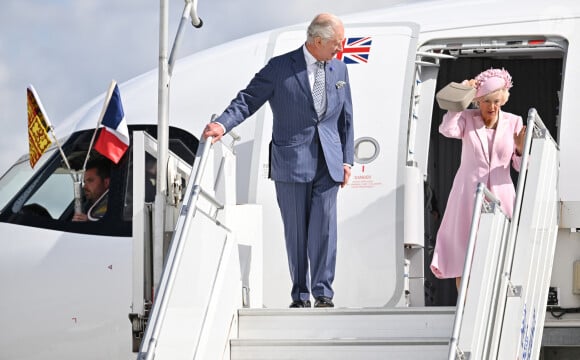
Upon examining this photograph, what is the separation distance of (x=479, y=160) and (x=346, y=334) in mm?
1542

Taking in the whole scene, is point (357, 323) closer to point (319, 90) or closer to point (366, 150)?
point (319, 90)

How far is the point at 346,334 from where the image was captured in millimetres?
6797

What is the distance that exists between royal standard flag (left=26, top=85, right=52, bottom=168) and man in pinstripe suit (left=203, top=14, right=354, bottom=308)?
1.83 m

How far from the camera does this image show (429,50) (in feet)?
28.7

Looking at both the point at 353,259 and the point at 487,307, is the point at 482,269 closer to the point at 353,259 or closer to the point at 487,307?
the point at 487,307

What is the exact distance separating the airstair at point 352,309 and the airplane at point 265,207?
0.08ft

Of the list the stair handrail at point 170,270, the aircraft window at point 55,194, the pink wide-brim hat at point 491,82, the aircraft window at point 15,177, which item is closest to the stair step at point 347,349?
the stair handrail at point 170,270

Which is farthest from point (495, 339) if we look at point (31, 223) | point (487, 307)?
point (31, 223)

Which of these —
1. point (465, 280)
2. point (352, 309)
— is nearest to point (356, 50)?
point (352, 309)

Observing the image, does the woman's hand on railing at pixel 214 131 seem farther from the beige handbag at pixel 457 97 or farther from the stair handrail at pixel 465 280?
the stair handrail at pixel 465 280

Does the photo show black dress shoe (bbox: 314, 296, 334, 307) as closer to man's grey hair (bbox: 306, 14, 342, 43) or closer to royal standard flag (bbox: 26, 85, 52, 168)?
man's grey hair (bbox: 306, 14, 342, 43)

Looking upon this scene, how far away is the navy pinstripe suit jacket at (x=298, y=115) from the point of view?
7.29 metres

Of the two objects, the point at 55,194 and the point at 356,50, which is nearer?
the point at 55,194

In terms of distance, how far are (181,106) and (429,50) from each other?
1872 millimetres
